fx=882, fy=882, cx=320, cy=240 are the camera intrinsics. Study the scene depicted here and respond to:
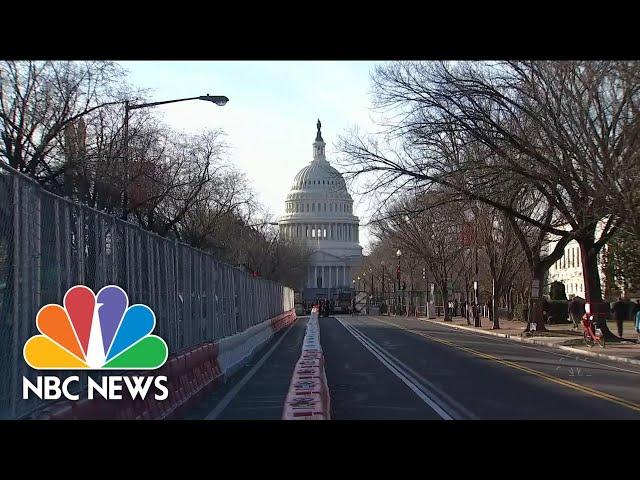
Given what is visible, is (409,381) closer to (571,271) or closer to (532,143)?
(532,143)

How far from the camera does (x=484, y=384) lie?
61.4 ft

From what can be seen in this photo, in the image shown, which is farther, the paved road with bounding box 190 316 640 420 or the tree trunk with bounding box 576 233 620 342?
the tree trunk with bounding box 576 233 620 342

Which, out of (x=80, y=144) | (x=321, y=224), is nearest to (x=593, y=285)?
(x=80, y=144)

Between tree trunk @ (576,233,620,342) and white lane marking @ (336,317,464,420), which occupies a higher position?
tree trunk @ (576,233,620,342)

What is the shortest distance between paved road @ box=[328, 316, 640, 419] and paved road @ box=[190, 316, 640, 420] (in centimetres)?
2

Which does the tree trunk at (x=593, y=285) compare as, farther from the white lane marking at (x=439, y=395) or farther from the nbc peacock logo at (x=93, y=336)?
the nbc peacock logo at (x=93, y=336)

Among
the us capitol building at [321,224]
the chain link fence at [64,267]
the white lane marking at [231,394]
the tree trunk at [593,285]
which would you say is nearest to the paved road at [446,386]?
the white lane marking at [231,394]

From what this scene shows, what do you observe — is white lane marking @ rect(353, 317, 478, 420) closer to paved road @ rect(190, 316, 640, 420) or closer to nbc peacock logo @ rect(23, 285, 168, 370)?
paved road @ rect(190, 316, 640, 420)

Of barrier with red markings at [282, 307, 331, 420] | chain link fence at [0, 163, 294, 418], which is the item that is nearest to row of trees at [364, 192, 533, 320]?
chain link fence at [0, 163, 294, 418]

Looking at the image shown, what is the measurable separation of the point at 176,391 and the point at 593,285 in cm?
2606

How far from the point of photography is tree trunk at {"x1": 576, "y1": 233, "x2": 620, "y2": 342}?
34719 mm
